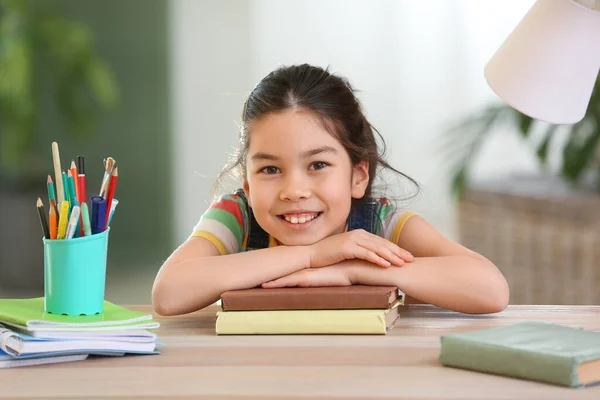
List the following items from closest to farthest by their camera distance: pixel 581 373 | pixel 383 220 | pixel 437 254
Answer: pixel 581 373 < pixel 437 254 < pixel 383 220

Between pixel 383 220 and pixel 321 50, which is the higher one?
pixel 321 50

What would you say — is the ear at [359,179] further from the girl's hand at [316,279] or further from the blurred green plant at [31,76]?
the blurred green plant at [31,76]

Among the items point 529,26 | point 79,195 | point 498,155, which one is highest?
point 529,26

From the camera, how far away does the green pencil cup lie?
1144 millimetres

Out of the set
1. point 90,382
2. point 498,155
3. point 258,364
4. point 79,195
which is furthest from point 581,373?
point 498,155

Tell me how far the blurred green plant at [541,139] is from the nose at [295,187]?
2.15 meters

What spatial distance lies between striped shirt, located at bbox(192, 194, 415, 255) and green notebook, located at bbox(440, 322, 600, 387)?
0.53 meters

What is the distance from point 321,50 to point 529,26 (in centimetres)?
437

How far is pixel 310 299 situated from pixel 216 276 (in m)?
0.18

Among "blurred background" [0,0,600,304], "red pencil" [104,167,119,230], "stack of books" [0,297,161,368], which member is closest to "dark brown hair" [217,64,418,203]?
"red pencil" [104,167,119,230]

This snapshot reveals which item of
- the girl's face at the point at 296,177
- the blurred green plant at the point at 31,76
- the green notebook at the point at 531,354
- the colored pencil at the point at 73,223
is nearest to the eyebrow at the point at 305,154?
the girl's face at the point at 296,177

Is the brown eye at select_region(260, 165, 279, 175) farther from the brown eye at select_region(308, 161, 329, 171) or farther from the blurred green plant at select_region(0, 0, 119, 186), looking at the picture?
the blurred green plant at select_region(0, 0, 119, 186)

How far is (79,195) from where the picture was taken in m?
1.16

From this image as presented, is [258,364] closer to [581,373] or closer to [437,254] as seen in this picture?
[581,373]
